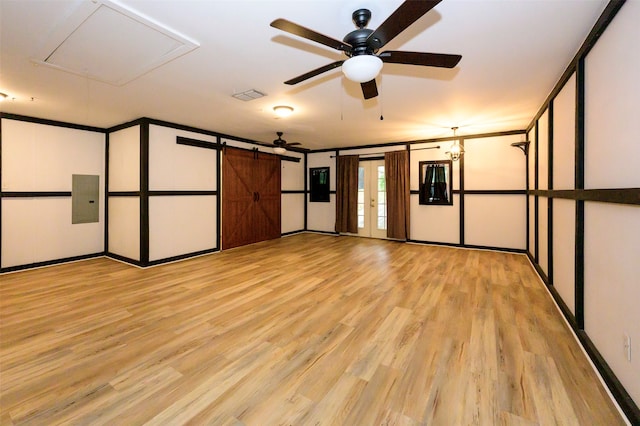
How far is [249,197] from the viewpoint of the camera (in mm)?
7090

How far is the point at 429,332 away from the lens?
2635mm

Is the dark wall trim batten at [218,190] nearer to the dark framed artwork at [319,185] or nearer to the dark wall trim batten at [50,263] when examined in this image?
the dark wall trim batten at [50,263]

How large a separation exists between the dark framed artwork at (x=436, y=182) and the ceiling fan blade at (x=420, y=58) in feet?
16.3

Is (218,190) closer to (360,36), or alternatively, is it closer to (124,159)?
(124,159)

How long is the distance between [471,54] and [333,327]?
10.0 feet

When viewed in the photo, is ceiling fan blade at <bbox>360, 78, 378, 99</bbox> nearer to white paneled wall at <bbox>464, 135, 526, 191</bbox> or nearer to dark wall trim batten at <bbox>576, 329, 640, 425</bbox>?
dark wall trim batten at <bbox>576, 329, 640, 425</bbox>

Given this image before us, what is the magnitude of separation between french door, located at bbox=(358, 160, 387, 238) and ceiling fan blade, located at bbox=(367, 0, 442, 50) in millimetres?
5795

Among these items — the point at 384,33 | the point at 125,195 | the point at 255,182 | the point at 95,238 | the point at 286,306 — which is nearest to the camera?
the point at 384,33

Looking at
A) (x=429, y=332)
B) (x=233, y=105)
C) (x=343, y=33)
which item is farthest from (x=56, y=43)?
(x=429, y=332)

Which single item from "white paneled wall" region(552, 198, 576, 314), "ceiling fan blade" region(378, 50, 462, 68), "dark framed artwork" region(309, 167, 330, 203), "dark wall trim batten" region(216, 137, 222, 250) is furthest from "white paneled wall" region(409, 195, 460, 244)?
"ceiling fan blade" region(378, 50, 462, 68)

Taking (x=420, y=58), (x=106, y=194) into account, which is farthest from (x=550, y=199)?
(x=106, y=194)

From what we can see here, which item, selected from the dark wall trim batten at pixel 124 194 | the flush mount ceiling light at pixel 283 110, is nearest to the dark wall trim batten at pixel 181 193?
the dark wall trim batten at pixel 124 194

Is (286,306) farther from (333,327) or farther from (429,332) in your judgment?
(429,332)

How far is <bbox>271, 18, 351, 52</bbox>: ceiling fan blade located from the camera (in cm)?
169
